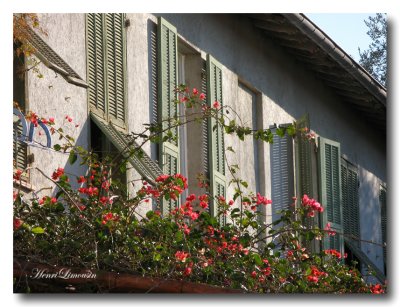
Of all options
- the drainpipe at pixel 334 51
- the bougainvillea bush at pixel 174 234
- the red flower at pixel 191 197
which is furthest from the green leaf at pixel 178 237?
the drainpipe at pixel 334 51

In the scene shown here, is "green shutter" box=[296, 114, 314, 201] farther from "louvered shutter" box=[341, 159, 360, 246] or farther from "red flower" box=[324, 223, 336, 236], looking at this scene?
"red flower" box=[324, 223, 336, 236]

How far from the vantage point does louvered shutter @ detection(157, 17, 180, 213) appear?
8.60 meters

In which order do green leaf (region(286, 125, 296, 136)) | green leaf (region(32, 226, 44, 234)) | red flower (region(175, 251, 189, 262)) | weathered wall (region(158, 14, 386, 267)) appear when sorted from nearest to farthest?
1. green leaf (region(32, 226, 44, 234))
2. red flower (region(175, 251, 189, 262))
3. weathered wall (region(158, 14, 386, 267))
4. green leaf (region(286, 125, 296, 136))

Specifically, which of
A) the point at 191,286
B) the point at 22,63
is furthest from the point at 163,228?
the point at 22,63

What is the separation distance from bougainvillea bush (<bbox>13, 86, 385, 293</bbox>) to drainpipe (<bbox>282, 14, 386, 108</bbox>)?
1.26 feet

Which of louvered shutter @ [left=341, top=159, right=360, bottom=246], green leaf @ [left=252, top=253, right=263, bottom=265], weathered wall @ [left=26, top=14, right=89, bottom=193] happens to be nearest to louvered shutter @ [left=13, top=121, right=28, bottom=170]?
weathered wall @ [left=26, top=14, right=89, bottom=193]

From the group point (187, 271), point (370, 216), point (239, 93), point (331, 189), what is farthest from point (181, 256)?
point (239, 93)

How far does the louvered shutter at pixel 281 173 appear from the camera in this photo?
859 centimetres

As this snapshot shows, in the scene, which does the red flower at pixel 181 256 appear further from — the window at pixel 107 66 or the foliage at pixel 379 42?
the foliage at pixel 379 42

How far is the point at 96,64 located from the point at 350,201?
130 centimetres

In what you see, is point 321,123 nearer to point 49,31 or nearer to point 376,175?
point 376,175

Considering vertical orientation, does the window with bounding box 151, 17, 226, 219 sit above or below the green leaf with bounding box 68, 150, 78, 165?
above

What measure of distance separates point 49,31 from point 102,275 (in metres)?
1.11

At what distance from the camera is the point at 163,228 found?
816 cm
